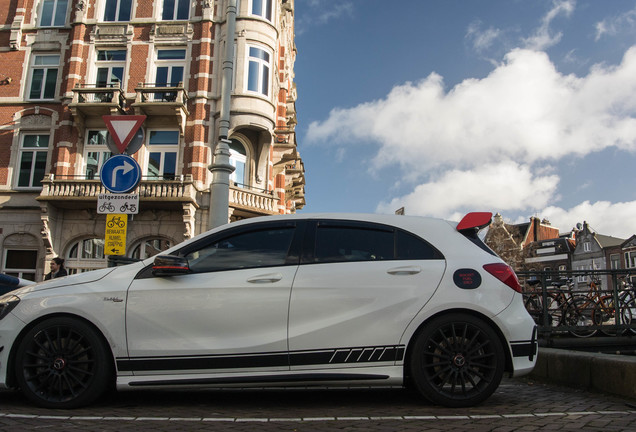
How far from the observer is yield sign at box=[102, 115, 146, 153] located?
8336mm

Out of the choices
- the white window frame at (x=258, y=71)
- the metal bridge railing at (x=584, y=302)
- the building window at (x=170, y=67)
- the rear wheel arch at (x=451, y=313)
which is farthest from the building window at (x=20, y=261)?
the rear wheel arch at (x=451, y=313)

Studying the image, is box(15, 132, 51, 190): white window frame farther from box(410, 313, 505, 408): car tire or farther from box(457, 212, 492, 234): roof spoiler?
box(410, 313, 505, 408): car tire

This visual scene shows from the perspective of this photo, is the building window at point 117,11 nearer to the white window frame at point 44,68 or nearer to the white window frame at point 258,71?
the white window frame at point 44,68

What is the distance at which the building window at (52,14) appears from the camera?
2400 centimetres

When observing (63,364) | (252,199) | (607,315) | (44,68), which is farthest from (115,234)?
(44,68)

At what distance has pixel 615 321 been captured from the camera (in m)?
9.27

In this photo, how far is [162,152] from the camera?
22.5m

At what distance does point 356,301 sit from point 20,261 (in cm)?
2162

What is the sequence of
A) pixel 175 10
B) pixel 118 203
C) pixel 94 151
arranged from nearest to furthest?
pixel 118 203 → pixel 94 151 → pixel 175 10

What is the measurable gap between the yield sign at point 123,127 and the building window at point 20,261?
15.9m

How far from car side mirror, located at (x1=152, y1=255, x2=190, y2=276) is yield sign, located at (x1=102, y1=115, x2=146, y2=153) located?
474cm

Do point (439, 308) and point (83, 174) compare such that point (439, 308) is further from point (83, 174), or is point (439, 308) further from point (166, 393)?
point (83, 174)

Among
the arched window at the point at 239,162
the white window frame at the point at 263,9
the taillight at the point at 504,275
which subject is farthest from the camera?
the white window frame at the point at 263,9

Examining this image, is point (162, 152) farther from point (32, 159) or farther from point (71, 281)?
point (71, 281)
